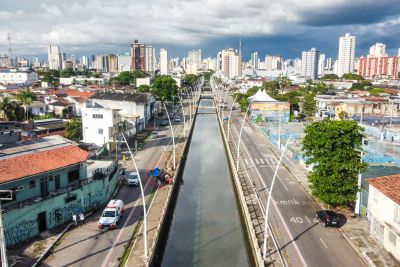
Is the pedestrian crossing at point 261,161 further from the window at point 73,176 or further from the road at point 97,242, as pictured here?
the window at point 73,176

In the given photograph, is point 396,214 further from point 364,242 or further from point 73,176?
point 73,176

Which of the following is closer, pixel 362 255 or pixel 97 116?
pixel 362 255

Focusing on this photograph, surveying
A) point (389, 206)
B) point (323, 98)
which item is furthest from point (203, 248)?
point (323, 98)

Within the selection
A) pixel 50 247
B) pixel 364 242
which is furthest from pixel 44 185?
pixel 364 242

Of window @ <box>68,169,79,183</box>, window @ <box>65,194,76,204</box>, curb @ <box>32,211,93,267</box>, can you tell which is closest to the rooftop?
window @ <box>68,169,79,183</box>

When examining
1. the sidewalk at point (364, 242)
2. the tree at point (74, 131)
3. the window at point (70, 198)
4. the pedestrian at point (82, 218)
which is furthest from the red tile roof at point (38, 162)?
the tree at point (74, 131)

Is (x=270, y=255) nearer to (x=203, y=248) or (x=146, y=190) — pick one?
(x=203, y=248)
